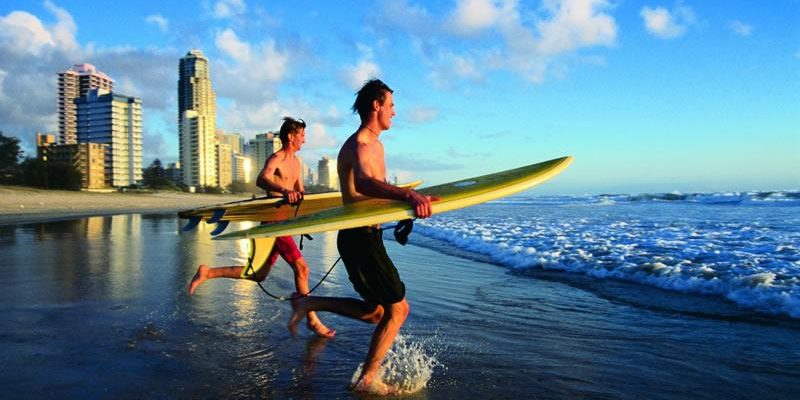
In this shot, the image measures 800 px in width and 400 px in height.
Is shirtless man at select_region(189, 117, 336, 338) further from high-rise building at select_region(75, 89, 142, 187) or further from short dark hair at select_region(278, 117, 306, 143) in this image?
high-rise building at select_region(75, 89, 142, 187)

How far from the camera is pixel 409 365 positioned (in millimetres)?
3533

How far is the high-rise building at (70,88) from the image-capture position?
406 feet

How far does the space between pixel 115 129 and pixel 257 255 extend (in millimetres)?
112176

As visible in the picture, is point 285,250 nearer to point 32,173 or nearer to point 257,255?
point 257,255

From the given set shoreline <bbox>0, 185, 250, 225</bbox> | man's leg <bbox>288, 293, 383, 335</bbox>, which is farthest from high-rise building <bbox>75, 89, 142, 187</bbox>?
man's leg <bbox>288, 293, 383, 335</bbox>

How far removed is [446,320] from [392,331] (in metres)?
1.81

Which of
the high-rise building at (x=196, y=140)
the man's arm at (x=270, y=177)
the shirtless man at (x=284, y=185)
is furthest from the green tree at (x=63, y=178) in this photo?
the high-rise building at (x=196, y=140)

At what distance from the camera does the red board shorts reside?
15.0 ft

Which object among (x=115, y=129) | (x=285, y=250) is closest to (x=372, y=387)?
(x=285, y=250)

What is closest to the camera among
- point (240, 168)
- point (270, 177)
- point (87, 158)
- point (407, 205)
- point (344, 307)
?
point (407, 205)

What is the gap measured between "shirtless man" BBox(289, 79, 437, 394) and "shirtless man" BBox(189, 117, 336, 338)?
1509 mm

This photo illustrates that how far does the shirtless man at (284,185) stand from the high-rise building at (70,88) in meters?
139

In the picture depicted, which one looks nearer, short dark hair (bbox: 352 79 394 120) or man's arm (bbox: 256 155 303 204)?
short dark hair (bbox: 352 79 394 120)

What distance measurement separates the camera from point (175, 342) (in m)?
4.00
